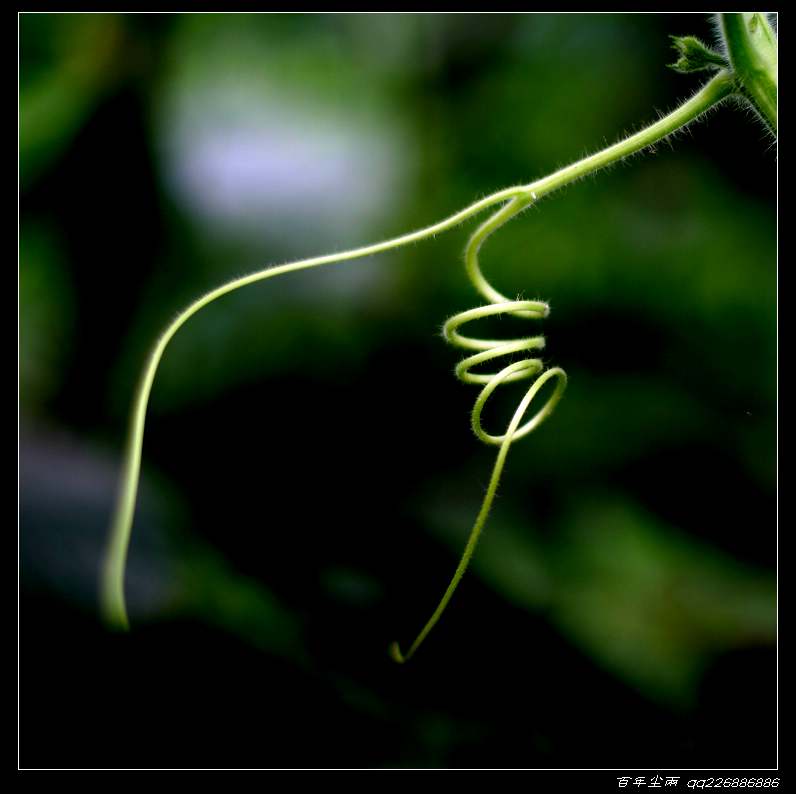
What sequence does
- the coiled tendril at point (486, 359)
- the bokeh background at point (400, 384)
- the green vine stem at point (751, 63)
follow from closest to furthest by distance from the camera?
the green vine stem at point (751, 63)
the coiled tendril at point (486, 359)
the bokeh background at point (400, 384)

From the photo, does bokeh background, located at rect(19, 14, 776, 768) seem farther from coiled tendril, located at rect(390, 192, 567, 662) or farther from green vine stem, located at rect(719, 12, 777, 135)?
green vine stem, located at rect(719, 12, 777, 135)

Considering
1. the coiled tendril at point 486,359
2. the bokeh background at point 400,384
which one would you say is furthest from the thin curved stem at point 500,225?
the bokeh background at point 400,384

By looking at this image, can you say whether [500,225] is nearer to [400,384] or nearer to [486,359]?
[486,359]

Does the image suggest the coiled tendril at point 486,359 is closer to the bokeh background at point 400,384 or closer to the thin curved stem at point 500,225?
the thin curved stem at point 500,225

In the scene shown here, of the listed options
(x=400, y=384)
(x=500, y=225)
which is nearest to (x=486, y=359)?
(x=500, y=225)

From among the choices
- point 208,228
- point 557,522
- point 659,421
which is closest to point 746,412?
point 659,421

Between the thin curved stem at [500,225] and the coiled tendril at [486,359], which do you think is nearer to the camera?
the thin curved stem at [500,225]

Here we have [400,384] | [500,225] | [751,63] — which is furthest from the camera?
[400,384]

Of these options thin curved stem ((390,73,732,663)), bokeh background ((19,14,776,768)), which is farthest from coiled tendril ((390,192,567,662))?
bokeh background ((19,14,776,768))

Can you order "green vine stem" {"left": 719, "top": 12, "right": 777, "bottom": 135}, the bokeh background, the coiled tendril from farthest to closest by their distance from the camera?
the bokeh background < the coiled tendril < "green vine stem" {"left": 719, "top": 12, "right": 777, "bottom": 135}
